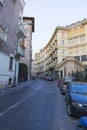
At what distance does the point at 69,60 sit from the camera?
179ft

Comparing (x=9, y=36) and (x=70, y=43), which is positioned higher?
(x=70, y=43)

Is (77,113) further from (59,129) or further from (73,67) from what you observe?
(73,67)

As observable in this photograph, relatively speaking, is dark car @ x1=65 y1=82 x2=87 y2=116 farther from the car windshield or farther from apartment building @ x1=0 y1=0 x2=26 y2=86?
apartment building @ x1=0 y1=0 x2=26 y2=86

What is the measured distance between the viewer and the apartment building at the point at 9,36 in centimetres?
2371

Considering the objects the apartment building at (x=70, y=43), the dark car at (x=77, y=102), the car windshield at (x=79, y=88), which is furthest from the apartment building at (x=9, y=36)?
the apartment building at (x=70, y=43)

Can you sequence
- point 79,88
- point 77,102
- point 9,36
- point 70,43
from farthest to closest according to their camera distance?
point 70,43 < point 9,36 < point 79,88 < point 77,102

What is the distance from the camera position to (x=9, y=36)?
88.6 ft

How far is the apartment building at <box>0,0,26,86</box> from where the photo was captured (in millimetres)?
23711

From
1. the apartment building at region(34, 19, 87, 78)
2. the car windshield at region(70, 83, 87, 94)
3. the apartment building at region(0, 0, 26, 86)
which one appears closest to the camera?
the car windshield at region(70, 83, 87, 94)

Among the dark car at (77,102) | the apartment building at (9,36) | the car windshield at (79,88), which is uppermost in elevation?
the apartment building at (9,36)

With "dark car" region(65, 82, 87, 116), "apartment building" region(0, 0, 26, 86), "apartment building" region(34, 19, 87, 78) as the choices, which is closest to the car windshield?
"dark car" region(65, 82, 87, 116)

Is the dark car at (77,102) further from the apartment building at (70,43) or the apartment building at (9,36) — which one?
the apartment building at (70,43)

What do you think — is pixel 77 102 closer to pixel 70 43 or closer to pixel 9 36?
pixel 9 36

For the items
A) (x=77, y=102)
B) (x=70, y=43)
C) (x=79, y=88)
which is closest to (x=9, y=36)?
(x=79, y=88)
